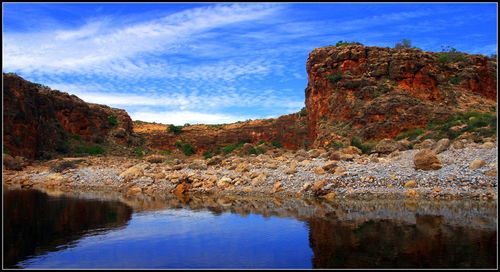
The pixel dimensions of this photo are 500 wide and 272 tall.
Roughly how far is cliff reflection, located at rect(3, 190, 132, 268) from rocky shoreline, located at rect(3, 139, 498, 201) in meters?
3.25

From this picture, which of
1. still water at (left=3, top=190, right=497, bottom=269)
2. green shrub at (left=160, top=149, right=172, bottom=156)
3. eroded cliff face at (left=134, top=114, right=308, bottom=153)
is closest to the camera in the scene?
still water at (left=3, top=190, right=497, bottom=269)

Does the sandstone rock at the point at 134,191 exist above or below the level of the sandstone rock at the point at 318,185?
below

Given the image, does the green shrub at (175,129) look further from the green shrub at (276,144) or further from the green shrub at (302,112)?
the green shrub at (302,112)

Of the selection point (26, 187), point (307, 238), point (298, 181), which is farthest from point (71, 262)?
point (26, 187)

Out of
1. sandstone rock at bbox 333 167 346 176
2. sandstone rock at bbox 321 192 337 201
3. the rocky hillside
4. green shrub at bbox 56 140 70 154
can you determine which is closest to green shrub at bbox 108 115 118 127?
the rocky hillside

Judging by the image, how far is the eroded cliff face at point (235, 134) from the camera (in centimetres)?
4366

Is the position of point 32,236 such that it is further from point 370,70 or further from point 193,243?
point 370,70

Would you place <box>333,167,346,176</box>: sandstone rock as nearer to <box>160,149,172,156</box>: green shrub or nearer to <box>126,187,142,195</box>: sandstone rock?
<box>126,187,142,195</box>: sandstone rock

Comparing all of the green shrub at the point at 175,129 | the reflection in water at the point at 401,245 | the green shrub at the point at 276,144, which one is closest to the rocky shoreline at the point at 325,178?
the reflection in water at the point at 401,245

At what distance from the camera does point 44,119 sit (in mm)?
32719

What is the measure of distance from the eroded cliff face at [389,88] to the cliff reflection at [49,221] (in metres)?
20.3

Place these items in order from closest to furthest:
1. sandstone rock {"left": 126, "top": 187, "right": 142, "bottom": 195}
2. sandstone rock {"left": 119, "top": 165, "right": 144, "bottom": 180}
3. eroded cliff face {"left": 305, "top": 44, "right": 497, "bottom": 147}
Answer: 1. sandstone rock {"left": 126, "top": 187, "right": 142, "bottom": 195}
2. sandstone rock {"left": 119, "top": 165, "right": 144, "bottom": 180}
3. eroded cliff face {"left": 305, "top": 44, "right": 497, "bottom": 147}

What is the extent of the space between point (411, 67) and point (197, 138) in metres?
26.8

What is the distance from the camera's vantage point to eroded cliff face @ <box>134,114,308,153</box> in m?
43.7
